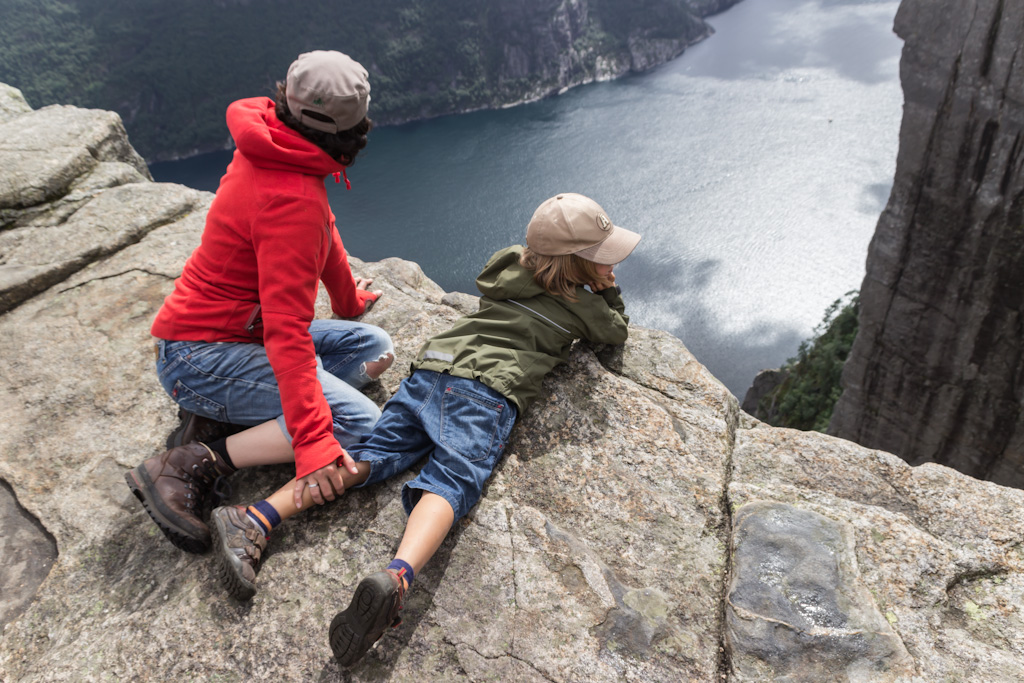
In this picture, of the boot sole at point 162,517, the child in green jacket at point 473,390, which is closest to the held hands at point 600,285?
the child in green jacket at point 473,390

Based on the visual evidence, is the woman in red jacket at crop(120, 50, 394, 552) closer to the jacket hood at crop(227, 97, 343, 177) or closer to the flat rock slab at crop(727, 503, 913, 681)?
the jacket hood at crop(227, 97, 343, 177)

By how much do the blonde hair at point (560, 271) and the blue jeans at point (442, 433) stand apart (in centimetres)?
68

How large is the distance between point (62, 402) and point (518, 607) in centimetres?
310

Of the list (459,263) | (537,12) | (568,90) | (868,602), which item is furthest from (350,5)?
(868,602)

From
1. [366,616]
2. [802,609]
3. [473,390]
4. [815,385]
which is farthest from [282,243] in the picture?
[815,385]

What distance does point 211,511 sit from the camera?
3.01 meters

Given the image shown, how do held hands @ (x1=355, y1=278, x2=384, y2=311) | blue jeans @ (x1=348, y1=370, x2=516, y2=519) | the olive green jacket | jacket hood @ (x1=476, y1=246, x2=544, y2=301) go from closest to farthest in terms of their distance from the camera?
blue jeans @ (x1=348, y1=370, x2=516, y2=519) → the olive green jacket → jacket hood @ (x1=476, y1=246, x2=544, y2=301) → held hands @ (x1=355, y1=278, x2=384, y2=311)

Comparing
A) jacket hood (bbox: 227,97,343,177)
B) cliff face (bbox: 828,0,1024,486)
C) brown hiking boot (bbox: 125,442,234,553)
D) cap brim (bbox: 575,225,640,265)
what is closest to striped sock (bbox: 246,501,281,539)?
brown hiking boot (bbox: 125,442,234,553)

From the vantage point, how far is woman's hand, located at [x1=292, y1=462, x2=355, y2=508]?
2.80 metres

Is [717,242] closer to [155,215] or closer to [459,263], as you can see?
[459,263]

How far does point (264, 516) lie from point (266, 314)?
892 millimetres

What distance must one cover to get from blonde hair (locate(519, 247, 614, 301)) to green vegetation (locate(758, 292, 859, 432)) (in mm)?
18336

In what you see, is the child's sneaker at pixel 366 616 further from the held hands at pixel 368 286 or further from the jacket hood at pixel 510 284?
the held hands at pixel 368 286

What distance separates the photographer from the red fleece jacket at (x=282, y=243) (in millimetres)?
2678
